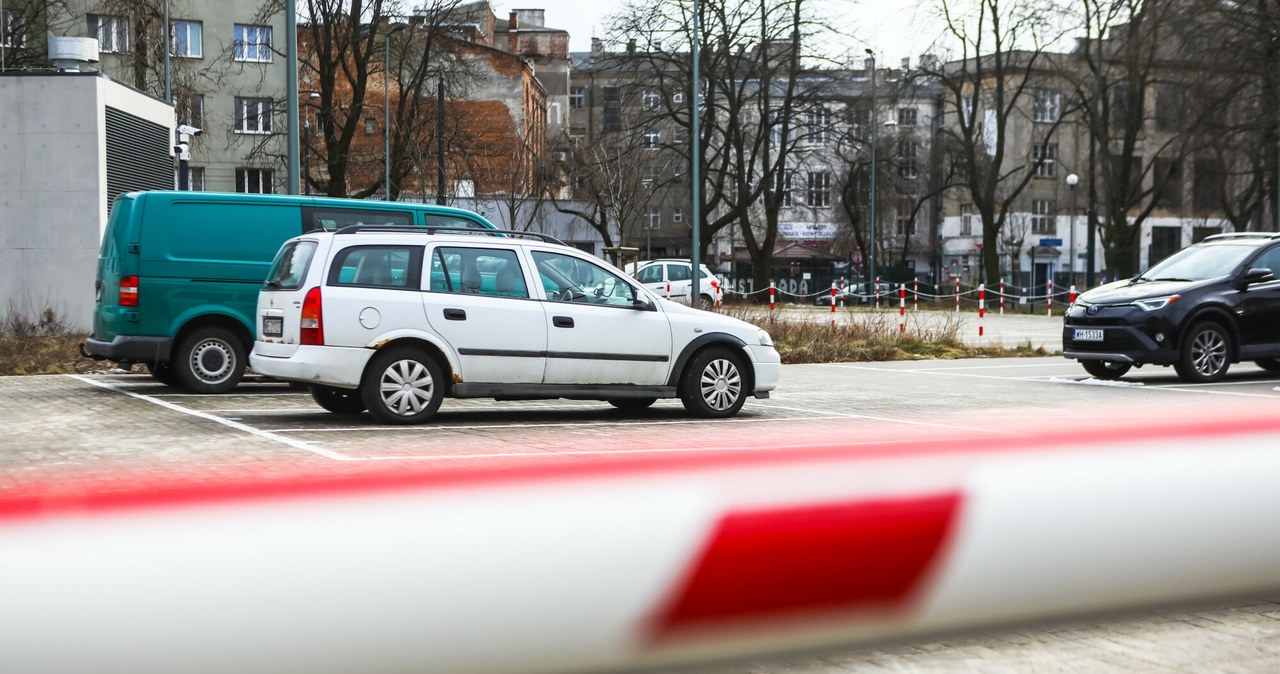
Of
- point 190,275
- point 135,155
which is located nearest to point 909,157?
point 135,155

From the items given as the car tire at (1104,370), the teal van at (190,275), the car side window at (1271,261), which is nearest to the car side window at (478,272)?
the teal van at (190,275)

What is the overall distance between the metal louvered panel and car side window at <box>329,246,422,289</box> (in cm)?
1484

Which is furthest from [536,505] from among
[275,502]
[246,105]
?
[246,105]

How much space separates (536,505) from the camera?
1521 mm

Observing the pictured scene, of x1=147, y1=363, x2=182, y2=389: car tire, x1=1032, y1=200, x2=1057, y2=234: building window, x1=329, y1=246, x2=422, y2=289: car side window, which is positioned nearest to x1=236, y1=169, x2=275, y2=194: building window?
x1=1032, y1=200, x2=1057, y2=234: building window

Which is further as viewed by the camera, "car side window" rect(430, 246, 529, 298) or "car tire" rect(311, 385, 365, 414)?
"car tire" rect(311, 385, 365, 414)

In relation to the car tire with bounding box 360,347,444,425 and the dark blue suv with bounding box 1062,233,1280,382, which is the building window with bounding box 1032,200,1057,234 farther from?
the car tire with bounding box 360,347,444,425

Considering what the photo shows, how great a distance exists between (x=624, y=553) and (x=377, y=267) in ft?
34.1

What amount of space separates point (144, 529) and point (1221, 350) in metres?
16.7

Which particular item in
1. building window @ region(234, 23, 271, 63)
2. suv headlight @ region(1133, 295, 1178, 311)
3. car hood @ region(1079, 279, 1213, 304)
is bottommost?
suv headlight @ region(1133, 295, 1178, 311)

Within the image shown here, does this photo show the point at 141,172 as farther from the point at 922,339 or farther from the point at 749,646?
the point at 749,646

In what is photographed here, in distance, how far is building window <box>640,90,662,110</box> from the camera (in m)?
48.0

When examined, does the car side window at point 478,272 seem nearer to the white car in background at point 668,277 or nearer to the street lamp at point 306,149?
the white car in background at point 668,277

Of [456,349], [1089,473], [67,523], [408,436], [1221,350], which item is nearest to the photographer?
[67,523]
